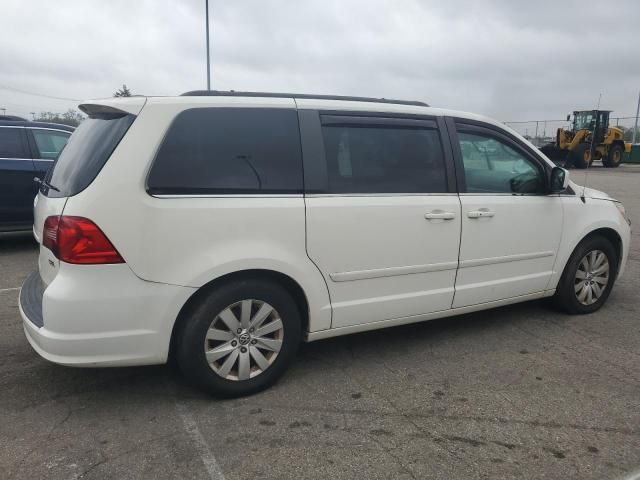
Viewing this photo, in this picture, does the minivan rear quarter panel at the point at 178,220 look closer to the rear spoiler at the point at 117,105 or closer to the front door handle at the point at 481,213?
the rear spoiler at the point at 117,105

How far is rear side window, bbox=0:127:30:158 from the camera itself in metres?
7.00

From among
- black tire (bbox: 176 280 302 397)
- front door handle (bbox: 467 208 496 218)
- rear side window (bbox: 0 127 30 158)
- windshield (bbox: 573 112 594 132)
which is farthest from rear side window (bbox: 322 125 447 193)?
windshield (bbox: 573 112 594 132)

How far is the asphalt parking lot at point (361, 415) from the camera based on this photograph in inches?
101

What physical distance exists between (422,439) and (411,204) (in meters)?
1.50

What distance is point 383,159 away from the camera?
354 centimetres

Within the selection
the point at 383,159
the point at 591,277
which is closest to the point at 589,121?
the point at 591,277

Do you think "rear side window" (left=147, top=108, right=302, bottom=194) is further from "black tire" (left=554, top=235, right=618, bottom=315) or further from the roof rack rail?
"black tire" (left=554, top=235, right=618, bottom=315)

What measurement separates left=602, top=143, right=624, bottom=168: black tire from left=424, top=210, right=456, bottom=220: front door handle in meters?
28.6

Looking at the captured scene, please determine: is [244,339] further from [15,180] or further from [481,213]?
[15,180]

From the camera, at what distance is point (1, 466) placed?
98.0 inches

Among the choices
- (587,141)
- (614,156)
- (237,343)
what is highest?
(587,141)

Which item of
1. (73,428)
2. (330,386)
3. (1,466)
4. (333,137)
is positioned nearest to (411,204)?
(333,137)

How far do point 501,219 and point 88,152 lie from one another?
2.85 m

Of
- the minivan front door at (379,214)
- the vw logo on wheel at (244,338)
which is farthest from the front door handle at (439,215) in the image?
the vw logo on wheel at (244,338)
